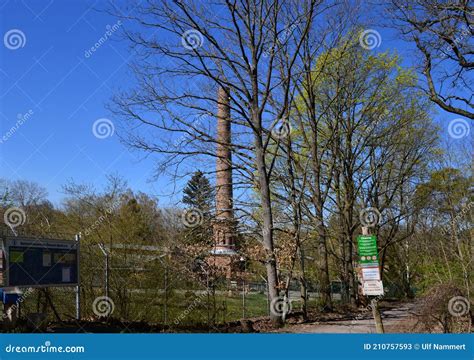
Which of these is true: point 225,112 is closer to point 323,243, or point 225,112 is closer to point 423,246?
point 323,243

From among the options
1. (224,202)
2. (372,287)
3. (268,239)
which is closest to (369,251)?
(372,287)

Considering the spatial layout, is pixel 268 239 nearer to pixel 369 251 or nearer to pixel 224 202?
pixel 224 202

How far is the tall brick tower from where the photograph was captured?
14547 millimetres

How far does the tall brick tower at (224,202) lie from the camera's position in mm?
14547

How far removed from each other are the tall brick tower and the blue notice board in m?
4.15

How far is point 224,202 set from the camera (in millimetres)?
17391

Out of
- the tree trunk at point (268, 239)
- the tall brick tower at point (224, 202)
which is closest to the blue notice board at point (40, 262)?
the tall brick tower at point (224, 202)

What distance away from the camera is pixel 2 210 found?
15930 millimetres

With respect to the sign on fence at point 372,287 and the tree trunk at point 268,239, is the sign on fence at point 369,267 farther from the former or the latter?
the tree trunk at point 268,239

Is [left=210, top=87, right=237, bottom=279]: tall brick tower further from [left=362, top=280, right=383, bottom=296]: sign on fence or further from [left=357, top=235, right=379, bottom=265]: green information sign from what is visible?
[left=362, top=280, right=383, bottom=296]: sign on fence

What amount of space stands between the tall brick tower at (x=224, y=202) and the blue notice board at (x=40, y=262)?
415cm

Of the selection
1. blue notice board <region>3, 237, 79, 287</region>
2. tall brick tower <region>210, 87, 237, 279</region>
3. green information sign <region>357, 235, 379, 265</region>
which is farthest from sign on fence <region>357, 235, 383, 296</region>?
blue notice board <region>3, 237, 79, 287</region>

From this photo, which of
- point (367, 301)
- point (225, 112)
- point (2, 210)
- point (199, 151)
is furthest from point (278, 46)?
point (367, 301)

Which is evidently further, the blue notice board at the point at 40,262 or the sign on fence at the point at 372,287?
the blue notice board at the point at 40,262
